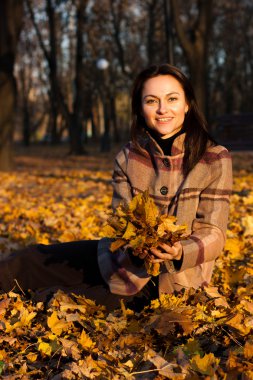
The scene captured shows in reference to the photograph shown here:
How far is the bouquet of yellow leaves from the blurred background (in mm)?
8445

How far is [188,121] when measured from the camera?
298cm

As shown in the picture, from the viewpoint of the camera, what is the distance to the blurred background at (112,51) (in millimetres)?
11469

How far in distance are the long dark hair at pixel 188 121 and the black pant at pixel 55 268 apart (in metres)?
0.70

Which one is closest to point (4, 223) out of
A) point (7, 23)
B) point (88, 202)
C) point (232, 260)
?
point (88, 202)

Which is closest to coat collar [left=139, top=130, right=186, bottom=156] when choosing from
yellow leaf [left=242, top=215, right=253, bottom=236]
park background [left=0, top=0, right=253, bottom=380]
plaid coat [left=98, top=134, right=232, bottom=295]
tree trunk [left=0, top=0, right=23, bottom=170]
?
plaid coat [left=98, top=134, right=232, bottom=295]

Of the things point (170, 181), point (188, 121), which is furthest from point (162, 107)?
point (170, 181)

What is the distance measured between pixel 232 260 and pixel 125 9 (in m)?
23.6

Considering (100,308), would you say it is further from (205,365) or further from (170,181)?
(205,365)

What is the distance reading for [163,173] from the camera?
2912mm

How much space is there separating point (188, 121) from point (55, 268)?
3.59ft

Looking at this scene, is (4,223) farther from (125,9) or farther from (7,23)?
(125,9)

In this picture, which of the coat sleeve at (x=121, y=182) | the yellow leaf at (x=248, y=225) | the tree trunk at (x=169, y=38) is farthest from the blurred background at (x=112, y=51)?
the coat sleeve at (x=121, y=182)

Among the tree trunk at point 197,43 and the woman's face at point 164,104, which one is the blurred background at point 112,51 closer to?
the tree trunk at point 197,43

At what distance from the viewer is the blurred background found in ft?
37.6
